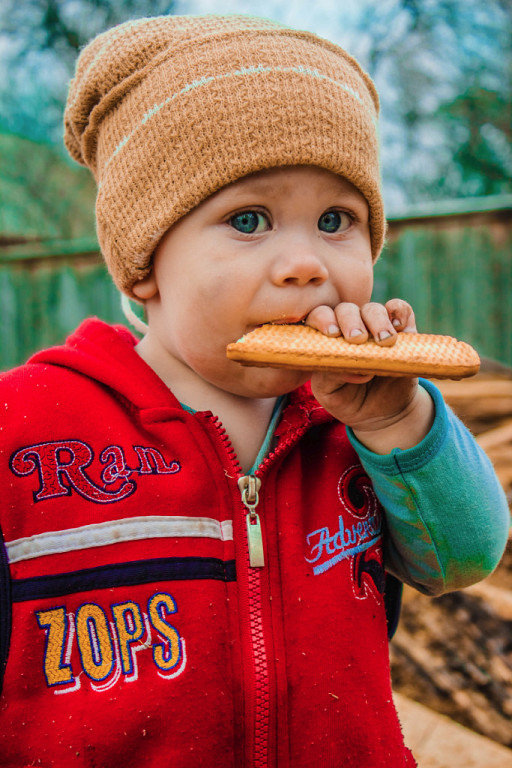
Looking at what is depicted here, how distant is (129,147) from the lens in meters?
1.50

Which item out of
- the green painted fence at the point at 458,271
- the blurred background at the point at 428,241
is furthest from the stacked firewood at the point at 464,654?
the green painted fence at the point at 458,271

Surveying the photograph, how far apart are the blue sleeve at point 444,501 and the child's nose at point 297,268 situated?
1.24 feet

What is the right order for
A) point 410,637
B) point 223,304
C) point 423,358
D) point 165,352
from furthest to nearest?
point 410,637, point 165,352, point 223,304, point 423,358

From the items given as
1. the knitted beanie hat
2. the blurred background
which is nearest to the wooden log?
the blurred background

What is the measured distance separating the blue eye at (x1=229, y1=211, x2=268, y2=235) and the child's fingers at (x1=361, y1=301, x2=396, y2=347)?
29cm

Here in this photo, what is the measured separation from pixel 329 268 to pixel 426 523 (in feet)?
1.97

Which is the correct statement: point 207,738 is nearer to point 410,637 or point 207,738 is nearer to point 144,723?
point 144,723


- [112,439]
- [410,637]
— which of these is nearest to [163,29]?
[112,439]

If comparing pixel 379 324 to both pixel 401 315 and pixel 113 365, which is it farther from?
pixel 113 365

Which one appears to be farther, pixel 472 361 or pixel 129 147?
pixel 129 147

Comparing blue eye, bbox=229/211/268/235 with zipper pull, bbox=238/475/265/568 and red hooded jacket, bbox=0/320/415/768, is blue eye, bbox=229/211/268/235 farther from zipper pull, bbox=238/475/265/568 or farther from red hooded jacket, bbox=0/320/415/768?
zipper pull, bbox=238/475/265/568

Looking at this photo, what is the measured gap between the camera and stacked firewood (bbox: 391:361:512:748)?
2465mm

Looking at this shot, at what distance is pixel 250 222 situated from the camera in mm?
1373

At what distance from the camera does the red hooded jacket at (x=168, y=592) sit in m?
1.19
